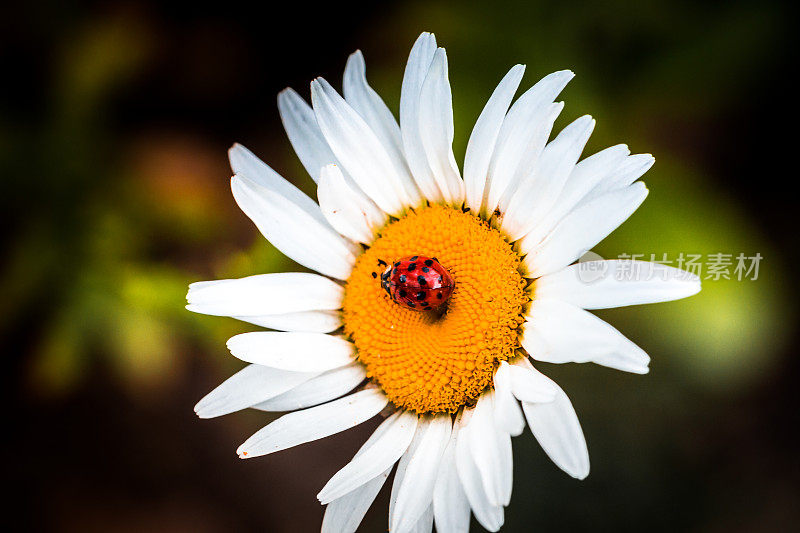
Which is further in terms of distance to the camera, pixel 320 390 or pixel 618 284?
pixel 320 390

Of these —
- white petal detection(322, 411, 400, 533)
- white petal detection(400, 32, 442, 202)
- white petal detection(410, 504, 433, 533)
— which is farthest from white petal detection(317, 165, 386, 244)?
white petal detection(410, 504, 433, 533)

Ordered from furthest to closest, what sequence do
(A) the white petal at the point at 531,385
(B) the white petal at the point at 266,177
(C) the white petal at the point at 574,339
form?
(B) the white petal at the point at 266,177 → (A) the white petal at the point at 531,385 → (C) the white petal at the point at 574,339

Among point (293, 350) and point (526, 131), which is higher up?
point (526, 131)

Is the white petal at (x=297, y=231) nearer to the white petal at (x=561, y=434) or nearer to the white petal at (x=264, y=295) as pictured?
the white petal at (x=264, y=295)

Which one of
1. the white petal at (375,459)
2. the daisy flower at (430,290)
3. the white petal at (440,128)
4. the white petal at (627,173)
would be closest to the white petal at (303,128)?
the daisy flower at (430,290)

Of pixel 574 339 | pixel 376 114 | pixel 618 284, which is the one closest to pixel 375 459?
A: pixel 574 339

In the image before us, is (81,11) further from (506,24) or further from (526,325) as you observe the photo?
(526,325)

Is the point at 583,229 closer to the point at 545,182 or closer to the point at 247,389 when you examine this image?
the point at 545,182
